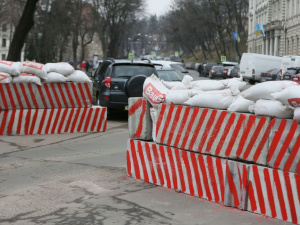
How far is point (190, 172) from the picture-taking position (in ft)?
22.4

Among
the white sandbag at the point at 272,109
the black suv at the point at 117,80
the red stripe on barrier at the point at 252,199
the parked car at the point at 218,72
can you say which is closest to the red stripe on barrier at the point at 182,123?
the white sandbag at the point at 272,109

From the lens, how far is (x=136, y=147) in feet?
25.3

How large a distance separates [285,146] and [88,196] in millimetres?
2446

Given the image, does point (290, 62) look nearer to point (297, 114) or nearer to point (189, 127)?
point (189, 127)

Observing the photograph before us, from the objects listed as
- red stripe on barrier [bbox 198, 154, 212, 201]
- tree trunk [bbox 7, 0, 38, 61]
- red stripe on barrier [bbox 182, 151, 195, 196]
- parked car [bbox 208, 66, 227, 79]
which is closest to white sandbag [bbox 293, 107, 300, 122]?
red stripe on barrier [bbox 198, 154, 212, 201]

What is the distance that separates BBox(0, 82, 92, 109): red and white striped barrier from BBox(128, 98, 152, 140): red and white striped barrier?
16.7 ft

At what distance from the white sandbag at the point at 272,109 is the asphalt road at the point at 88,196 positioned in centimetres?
107

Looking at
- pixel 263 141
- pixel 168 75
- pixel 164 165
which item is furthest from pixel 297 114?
pixel 168 75

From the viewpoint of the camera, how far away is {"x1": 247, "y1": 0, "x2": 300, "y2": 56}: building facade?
7075 cm

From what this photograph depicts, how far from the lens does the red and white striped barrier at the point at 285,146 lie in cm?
562

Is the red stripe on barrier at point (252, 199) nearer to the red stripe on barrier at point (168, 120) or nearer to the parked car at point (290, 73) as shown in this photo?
the red stripe on barrier at point (168, 120)

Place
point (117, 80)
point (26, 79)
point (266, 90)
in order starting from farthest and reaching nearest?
point (117, 80) → point (26, 79) → point (266, 90)

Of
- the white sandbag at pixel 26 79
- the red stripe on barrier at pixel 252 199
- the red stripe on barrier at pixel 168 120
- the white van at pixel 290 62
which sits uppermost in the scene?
the white van at pixel 290 62

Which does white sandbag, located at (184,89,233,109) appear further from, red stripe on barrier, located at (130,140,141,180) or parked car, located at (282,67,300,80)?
parked car, located at (282,67,300,80)
